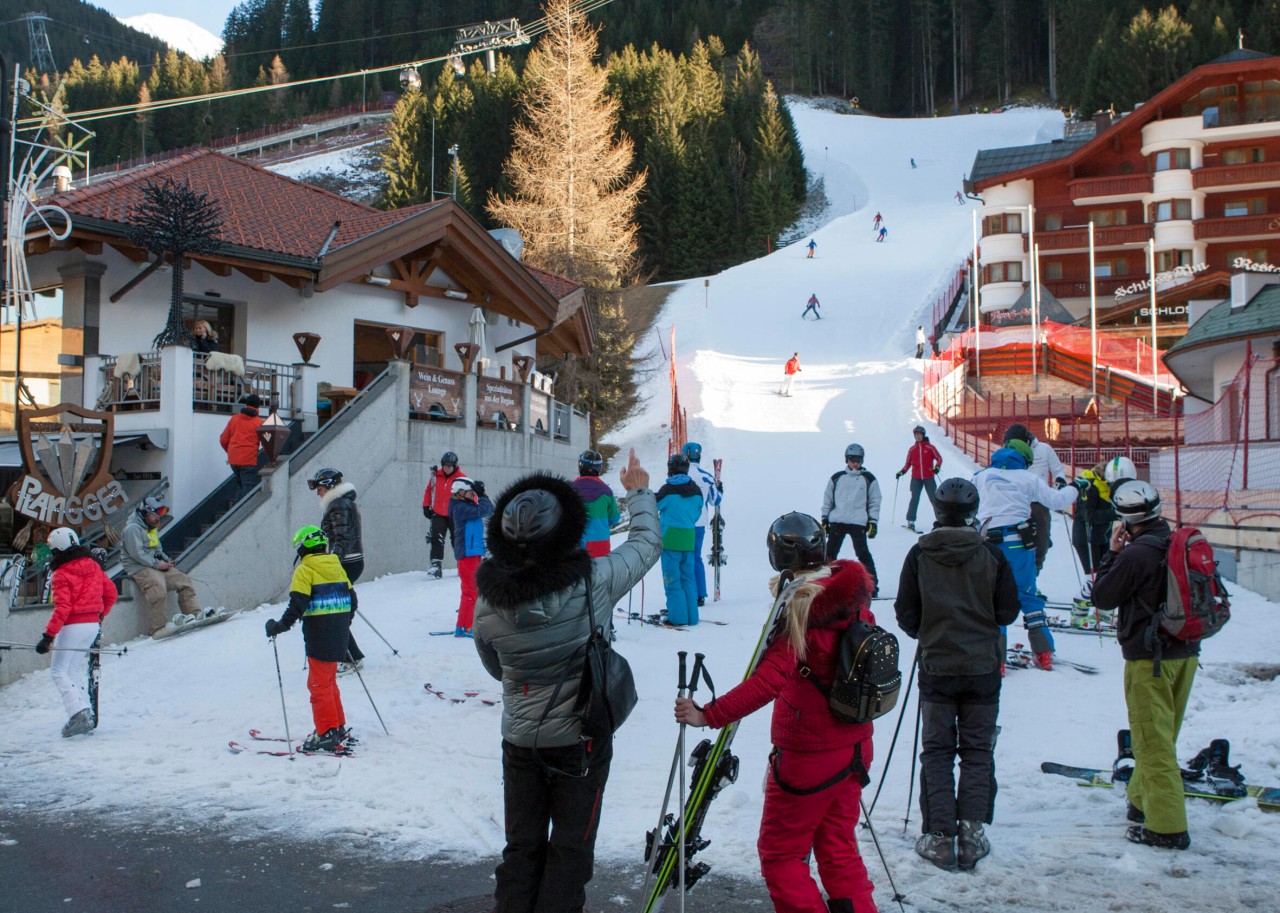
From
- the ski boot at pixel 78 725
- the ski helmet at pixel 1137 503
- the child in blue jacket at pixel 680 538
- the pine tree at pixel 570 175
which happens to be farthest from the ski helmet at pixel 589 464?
the pine tree at pixel 570 175

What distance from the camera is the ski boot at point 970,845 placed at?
184 inches

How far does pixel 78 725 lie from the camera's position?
298 inches

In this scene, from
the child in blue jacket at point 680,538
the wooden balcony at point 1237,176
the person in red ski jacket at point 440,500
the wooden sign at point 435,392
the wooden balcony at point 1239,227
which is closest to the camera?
the child in blue jacket at point 680,538

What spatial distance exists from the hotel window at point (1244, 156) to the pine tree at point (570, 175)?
1105 inches

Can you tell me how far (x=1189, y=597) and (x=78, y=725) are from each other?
722 cm

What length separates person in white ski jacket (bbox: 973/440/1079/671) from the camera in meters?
8.05

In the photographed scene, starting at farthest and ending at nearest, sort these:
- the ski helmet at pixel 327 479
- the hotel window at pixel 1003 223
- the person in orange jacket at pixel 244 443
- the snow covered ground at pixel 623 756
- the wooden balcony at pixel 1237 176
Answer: the hotel window at pixel 1003 223 → the wooden balcony at pixel 1237 176 → the person in orange jacket at pixel 244 443 → the ski helmet at pixel 327 479 → the snow covered ground at pixel 623 756

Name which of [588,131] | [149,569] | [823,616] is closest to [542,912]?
[823,616]

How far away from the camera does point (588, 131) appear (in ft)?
121

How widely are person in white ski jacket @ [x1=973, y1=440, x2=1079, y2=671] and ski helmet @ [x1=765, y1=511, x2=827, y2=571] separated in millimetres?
4600

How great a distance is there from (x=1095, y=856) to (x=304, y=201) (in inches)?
728

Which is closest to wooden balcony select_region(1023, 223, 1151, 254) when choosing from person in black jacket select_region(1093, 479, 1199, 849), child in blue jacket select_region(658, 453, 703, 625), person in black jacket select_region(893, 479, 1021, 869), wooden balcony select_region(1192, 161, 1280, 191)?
wooden balcony select_region(1192, 161, 1280, 191)

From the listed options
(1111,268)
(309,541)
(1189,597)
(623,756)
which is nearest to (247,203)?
(309,541)

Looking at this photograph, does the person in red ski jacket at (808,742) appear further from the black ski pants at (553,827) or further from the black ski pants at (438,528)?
the black ski pants at (438,528)
